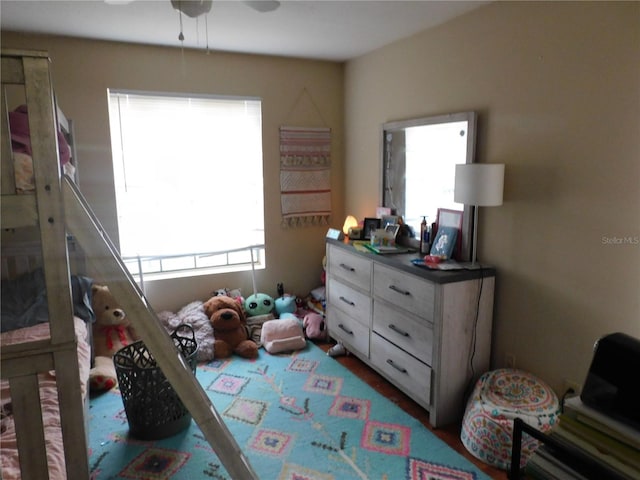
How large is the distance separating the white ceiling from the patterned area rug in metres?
2.35

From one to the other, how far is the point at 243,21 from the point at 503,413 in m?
2.71

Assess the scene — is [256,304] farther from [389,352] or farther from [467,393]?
[467,393]

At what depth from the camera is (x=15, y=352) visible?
0.99m

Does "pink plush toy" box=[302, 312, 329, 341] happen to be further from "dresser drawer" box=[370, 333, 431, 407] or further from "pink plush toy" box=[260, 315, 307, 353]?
"dresser drawer" box=[370, 333, 431, 407]

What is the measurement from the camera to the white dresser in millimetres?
2357

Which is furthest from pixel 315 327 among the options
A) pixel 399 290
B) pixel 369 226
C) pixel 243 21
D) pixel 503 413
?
pixel 243 21

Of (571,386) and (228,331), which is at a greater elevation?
(571,386)

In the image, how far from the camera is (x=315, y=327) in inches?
142

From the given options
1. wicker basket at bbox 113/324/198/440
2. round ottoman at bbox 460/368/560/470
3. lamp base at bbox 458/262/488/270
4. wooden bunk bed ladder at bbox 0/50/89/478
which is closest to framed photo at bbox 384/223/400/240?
lamp base at bbox 458/262/488/270

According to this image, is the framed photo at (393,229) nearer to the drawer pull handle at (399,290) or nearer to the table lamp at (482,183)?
the drawer pull handle at (399,290)

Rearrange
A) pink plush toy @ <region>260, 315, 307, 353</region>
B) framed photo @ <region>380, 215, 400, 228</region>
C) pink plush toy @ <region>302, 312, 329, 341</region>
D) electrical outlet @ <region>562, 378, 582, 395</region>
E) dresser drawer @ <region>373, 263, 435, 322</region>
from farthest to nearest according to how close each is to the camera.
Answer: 1. pink plush toy @ <region>302, 312, 329, 341</region>
2. pink plush toy @ <region>260, 315, 307, 353</region>
3. framed photo @ <region>380, 215, 400, 228</region>
4. dresser drawer @ <region>373, 263, 435, 322</region>
5. electrical outlet @ <region>562, 378, 582, 395</region>

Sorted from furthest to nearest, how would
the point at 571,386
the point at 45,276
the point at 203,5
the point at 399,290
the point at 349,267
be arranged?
the point at 349,267 → the point at 399,290 → the point at 571,386 → the point at 203,5 → the point at 45,276

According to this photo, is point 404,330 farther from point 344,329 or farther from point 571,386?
point 571,386

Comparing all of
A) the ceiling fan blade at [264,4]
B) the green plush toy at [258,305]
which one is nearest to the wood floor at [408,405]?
the green plush toy at [258,305]
